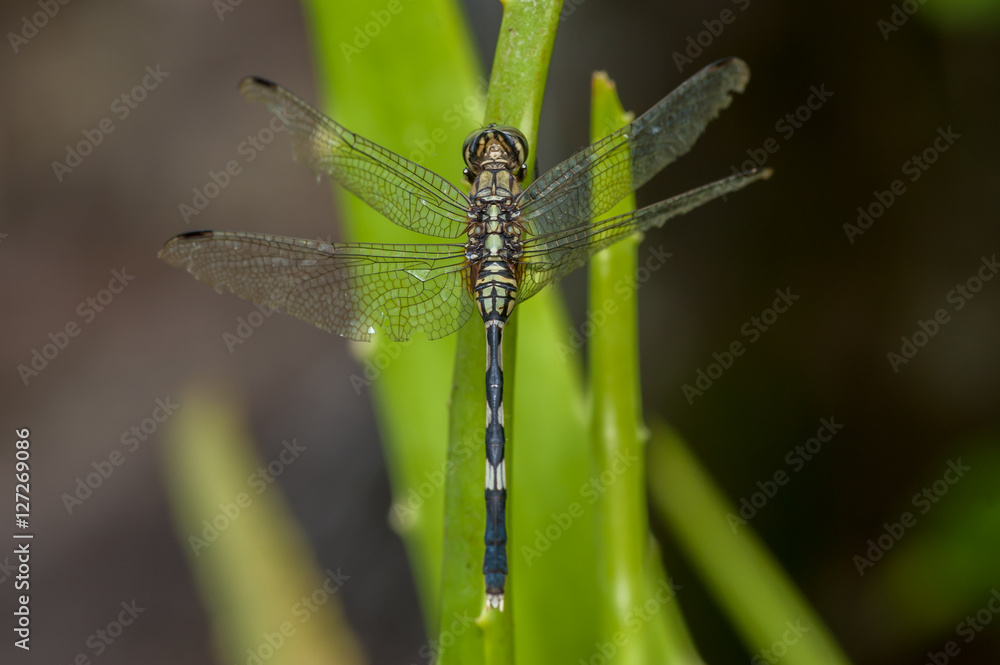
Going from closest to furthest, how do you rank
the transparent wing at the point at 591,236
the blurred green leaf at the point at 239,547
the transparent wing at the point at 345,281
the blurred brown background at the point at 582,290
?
the transparent wing at the point at 591,236
the transparent wing at the point at 345,281
the blurred green leaf at the point at 239,547
the blurred brown background at the point at 582,290

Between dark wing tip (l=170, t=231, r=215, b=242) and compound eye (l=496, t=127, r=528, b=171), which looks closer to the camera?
compound eye (l=496, t=127, r=528, b=171)

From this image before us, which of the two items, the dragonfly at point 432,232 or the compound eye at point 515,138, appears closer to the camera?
the compound eye at point 515,138

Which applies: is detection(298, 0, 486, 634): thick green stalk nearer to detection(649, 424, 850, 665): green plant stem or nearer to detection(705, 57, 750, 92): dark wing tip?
detection(705, 57, 750, 92): dark wing tip

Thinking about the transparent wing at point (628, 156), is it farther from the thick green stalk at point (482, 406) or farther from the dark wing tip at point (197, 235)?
the dark wing tip at point (197, 235)

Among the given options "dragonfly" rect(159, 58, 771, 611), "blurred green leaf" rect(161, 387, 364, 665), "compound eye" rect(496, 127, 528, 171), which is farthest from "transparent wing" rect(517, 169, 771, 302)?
"blurred green leaf" rect(161, 387, 364, 665)

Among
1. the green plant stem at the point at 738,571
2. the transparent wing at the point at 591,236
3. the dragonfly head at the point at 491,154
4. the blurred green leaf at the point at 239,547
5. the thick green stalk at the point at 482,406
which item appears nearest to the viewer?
the thick green stalk at the point at 482,406

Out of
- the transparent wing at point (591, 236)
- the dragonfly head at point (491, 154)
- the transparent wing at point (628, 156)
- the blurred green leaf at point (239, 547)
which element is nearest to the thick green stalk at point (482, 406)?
the dragonfly head at point (491, 154)

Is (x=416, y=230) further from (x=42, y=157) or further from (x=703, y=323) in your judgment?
(x=42, y=157)
